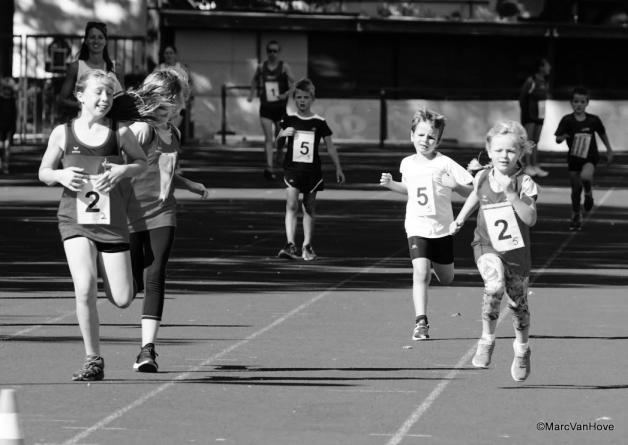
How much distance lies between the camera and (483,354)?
9.59 metres

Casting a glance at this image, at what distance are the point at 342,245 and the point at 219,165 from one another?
13.5 metres

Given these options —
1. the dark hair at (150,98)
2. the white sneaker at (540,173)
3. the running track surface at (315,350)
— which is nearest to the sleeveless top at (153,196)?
the dark hair at (150,98)

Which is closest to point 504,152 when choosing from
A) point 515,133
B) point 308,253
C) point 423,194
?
point 515,133

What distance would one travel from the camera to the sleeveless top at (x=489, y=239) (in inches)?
371

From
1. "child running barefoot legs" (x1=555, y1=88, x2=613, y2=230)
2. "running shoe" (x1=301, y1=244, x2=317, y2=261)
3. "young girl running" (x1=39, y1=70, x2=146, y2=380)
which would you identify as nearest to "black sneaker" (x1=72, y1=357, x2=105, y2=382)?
"young girl running" (x1=39, y1=70, x2=146, y2=380)

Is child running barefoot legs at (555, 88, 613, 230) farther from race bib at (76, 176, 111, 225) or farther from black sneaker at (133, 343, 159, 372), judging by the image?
race bib at (76, 176, 111, 225)

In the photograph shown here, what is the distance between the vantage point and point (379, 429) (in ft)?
25.9

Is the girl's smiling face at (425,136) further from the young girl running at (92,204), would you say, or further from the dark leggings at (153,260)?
the young girl running at (92,204)

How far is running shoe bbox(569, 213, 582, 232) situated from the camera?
19550mm

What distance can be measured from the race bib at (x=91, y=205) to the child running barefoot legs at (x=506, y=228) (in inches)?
82.8

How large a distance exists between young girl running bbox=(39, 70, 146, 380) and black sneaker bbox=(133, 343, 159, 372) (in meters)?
0.27

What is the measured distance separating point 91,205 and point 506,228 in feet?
7.44

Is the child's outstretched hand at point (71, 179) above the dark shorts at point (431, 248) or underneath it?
above

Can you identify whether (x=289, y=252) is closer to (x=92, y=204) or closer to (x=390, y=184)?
(x=390, y=184)
